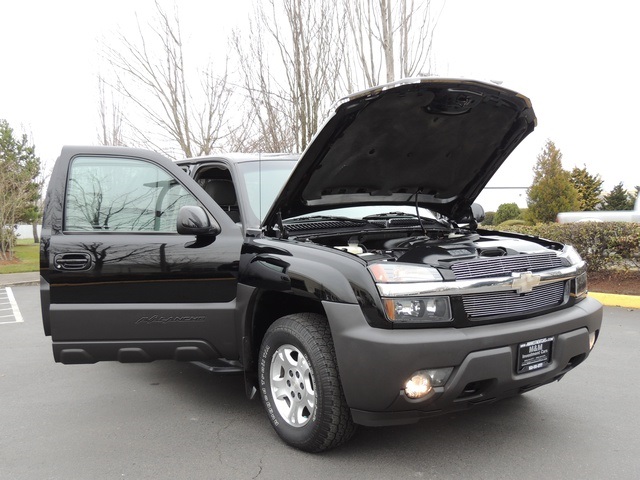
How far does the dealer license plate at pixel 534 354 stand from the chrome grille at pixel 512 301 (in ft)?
0.60

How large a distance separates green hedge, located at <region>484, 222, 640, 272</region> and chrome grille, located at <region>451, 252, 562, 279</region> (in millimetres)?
5987

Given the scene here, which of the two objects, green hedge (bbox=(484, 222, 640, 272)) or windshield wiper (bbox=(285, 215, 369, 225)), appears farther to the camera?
green hedge (bbox=(484, 222, 640, 272))

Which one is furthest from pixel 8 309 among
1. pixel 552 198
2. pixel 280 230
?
pixel 552 198

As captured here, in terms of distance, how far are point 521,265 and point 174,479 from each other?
224 centimetres

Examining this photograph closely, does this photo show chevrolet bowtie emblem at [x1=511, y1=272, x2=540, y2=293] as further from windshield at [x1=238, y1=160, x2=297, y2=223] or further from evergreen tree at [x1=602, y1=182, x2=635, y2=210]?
evergreen tree at [x1=602, y1=182, x2=635, y2=210]

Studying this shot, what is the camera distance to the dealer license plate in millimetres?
2736

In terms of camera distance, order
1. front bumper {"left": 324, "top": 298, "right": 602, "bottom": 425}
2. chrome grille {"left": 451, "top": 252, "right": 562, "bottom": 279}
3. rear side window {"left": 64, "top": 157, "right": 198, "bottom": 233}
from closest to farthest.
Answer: front bumper {"left": 324, "top": 298, "right": 602, "bottom": 425}, chrome grille {"left": 451, "top": 252, "right": 562, "bottom": 279}, rear side window {"left": 64, "top": 157, "right": 198, "bottom": 233}

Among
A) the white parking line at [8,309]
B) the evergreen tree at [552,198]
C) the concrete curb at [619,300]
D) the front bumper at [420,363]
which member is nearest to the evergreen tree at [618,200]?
the evergreen tree at [552,198]

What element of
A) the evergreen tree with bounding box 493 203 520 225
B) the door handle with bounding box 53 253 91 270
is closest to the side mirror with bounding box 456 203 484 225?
the door handle with bounding box 53 253 91 270

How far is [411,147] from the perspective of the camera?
12.3 ft

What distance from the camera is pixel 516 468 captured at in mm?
2812

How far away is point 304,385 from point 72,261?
68.5 inches

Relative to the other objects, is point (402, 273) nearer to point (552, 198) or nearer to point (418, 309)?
point (418, 309)

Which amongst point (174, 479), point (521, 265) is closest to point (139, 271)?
point (174, 479)
